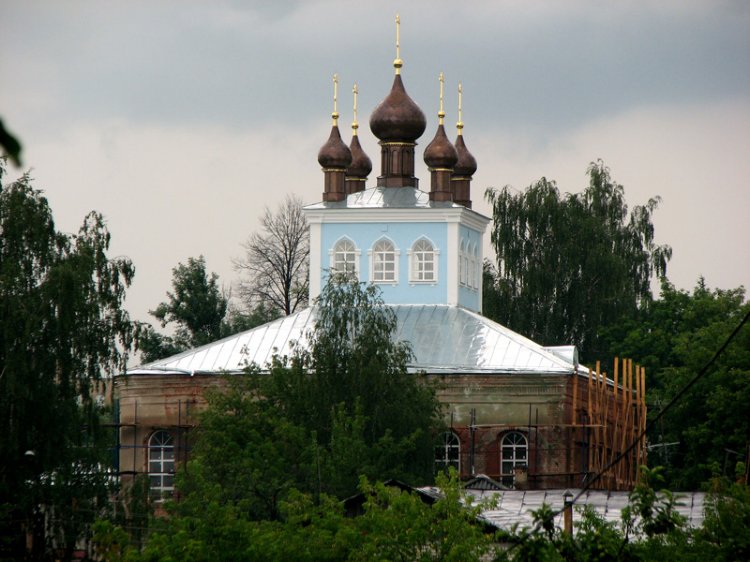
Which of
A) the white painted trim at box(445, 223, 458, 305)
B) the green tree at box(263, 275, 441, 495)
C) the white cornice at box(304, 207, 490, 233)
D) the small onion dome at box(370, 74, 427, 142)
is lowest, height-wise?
the green tree at box(263, 275, 441, 495)

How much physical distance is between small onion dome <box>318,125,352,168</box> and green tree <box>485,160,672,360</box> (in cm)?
965

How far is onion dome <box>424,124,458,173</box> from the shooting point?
46.2 metres

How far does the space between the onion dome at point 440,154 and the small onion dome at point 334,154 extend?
5.42 feet

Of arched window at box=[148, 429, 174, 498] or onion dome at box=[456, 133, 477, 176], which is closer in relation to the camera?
arched window at box=[148, 429, 174, 498]

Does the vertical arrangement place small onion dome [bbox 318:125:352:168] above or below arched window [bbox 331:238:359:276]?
above

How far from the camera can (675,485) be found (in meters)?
46.0

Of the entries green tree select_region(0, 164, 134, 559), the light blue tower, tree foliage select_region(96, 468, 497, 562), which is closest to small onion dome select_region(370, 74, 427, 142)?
the light blue tower

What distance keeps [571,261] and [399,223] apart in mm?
11111

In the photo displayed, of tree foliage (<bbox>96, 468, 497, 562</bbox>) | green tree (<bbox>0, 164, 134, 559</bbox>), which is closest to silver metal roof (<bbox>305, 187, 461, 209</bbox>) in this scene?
green tree (<bbox>0, 164, 134, 559</bbox>)

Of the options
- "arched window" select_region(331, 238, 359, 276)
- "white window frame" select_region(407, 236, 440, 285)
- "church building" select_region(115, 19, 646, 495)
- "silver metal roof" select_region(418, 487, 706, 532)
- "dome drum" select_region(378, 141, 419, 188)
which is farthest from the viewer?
"dome drum" select_region(378, 141, 419, 188)

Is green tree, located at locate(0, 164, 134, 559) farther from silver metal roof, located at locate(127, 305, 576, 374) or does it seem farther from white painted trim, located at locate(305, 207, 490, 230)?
white painted trim, located at locate(305, 207, 490, 230)

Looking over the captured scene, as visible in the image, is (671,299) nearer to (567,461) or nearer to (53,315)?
(567,461)

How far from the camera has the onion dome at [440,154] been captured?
4616cm

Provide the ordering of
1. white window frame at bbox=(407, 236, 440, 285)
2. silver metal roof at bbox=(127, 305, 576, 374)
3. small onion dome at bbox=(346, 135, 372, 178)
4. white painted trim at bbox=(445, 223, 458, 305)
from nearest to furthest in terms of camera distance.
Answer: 1. silver metal roof at bbox=(127, 305, 576, 374)
2. white painted trim at bbox=(445, 223, 458, 305)
3. white window frame at bbox=(407, 236, 440, 285)
4. small onion dome at bbox=(346, 135, 372, 178)
